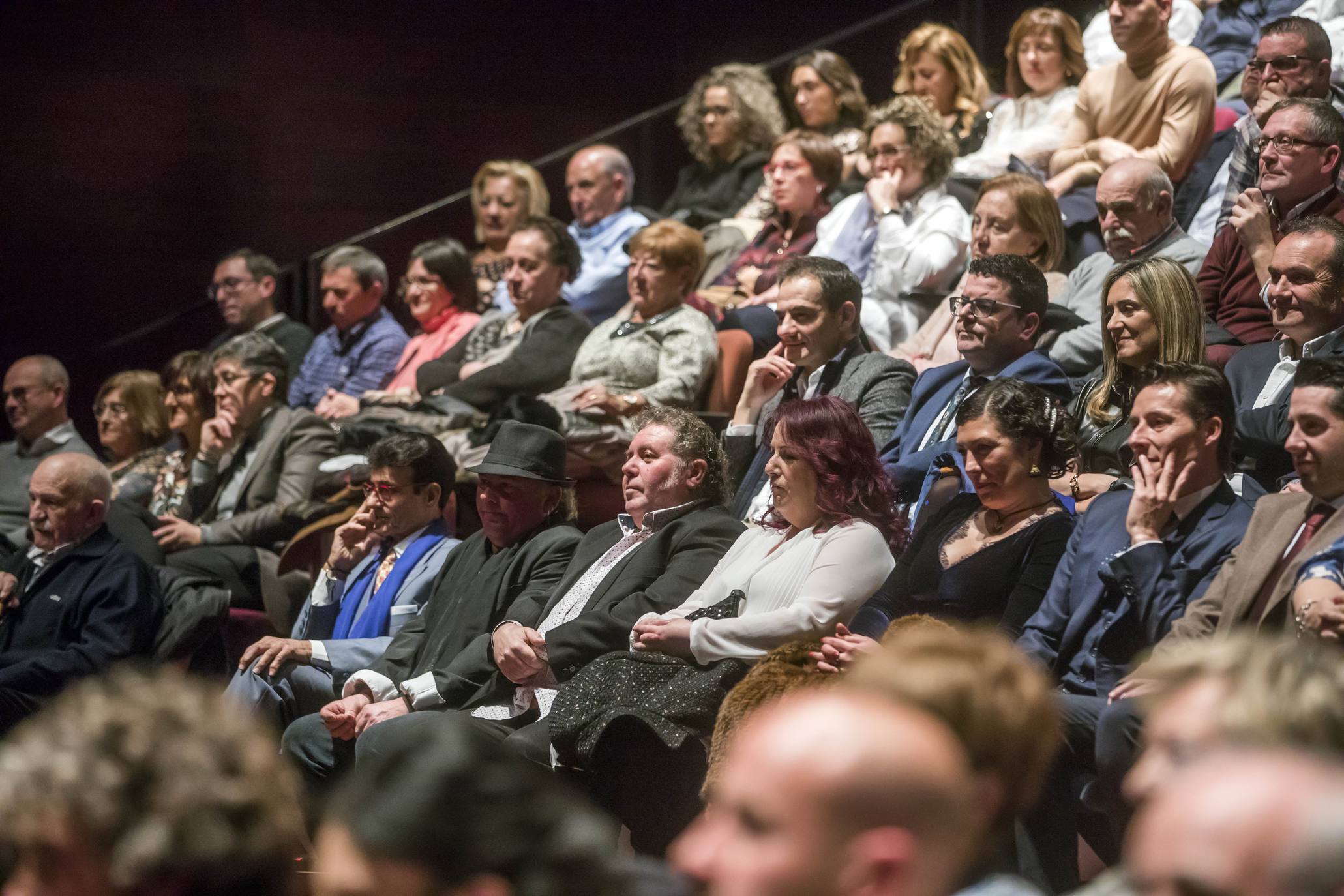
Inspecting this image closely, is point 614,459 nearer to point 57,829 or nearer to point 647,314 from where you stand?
point 647,314

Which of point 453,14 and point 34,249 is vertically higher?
point 453,14

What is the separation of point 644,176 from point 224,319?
2.28 m

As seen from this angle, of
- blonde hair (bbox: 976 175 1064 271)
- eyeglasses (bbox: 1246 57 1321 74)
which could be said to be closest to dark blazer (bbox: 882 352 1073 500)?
blonde hair (bbox: 976 175 1064 271)

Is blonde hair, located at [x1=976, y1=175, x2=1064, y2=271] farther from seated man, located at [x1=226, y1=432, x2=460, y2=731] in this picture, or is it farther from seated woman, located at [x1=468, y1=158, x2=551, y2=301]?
seated woman, located at [x1=468, y1=158, x2=551, y2=301]

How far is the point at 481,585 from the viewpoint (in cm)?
422

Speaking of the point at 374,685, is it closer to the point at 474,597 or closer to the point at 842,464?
the point at 474,597

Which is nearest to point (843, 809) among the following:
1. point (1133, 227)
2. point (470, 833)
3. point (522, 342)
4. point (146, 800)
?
point (470, 833)

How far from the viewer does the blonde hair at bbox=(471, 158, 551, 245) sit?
23.3ft

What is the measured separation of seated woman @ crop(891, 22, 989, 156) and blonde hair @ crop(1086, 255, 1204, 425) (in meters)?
2.78

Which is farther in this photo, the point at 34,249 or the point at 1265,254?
the point at 34,249

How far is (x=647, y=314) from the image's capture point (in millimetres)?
5414

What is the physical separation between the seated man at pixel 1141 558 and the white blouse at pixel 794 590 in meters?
Result: 0.37

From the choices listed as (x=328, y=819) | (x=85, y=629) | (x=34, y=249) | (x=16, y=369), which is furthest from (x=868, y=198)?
(x=328, y=819)

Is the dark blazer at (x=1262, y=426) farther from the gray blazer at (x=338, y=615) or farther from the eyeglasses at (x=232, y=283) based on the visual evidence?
the eyeglasses at (x=232, y=283)
